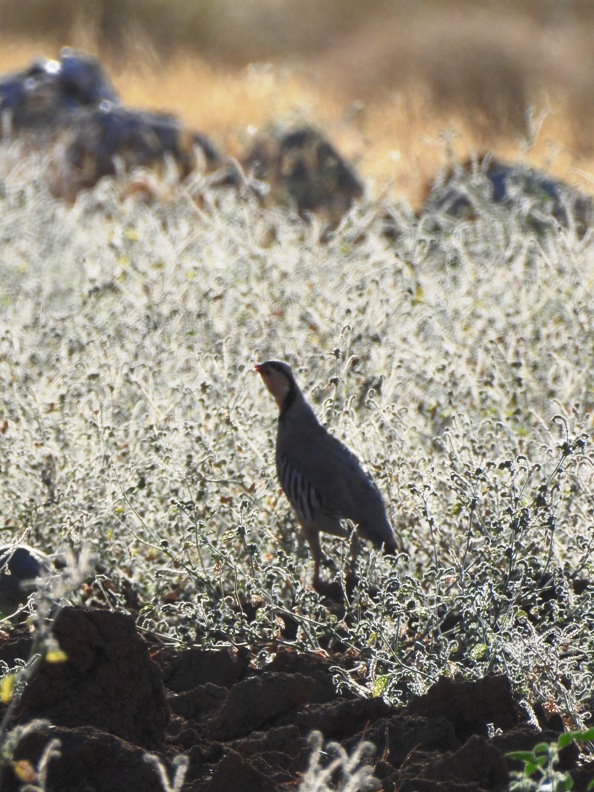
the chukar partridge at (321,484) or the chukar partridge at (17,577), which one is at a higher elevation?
the chukar partridge at (321,484)

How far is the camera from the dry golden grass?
42.5ft

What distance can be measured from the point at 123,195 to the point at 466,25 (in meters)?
12.7

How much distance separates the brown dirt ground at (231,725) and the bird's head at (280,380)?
4.65 feet

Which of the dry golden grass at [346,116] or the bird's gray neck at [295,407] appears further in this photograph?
the dry golden grass at [346,116]

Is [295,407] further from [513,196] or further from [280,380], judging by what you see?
[513,196]

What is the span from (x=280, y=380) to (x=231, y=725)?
1.77 m

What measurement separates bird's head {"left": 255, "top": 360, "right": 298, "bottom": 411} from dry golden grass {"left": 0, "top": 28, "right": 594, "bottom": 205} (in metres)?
6.35

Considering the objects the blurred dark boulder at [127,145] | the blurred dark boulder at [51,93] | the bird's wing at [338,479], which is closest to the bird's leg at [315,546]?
the bird's wing at [338,479]

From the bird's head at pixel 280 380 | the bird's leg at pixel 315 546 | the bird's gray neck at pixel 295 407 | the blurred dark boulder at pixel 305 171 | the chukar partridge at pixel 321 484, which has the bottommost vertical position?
the bird's leg at pixel 315 546

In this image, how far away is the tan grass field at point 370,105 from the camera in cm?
1322

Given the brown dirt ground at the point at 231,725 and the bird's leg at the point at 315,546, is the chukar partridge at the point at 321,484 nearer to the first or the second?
the bird's leg at the point at 315,546

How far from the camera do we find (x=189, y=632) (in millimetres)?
4055

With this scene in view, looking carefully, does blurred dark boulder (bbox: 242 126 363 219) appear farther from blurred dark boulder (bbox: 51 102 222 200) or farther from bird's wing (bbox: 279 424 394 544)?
bird's wing (bbox: 279 424 394 544)

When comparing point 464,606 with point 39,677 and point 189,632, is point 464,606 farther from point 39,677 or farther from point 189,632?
point 39,677
